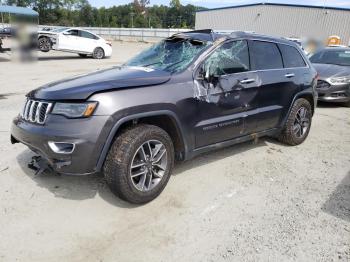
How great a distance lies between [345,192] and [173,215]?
2132 mm

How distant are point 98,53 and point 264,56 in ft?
52.1

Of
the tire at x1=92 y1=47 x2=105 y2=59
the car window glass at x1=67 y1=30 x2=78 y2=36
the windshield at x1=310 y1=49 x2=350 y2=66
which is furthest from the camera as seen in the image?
the tire at x1=92 y1=47 x2=105 y2=59

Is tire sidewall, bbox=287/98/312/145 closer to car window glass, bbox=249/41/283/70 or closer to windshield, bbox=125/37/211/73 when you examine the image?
car window glass, bbox=249/41/283/70

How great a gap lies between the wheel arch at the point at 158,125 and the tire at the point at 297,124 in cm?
221

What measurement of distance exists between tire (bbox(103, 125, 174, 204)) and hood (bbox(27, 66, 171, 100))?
1.54 feet

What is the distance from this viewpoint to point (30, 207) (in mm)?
3512

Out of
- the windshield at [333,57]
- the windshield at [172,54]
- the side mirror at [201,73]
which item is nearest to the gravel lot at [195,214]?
the side mirror at [201,73]

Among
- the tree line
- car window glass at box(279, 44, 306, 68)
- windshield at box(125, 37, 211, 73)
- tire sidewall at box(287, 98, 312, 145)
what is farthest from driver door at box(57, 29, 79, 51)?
the tree line

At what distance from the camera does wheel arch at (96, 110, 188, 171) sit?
11.0 ft

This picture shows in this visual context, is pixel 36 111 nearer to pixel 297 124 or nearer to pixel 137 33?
pixel 297 124

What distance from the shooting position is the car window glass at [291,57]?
534 cm

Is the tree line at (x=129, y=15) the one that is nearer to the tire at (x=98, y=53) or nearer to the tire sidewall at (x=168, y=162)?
the tire at (x=98, y=53)

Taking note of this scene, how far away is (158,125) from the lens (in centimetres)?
386

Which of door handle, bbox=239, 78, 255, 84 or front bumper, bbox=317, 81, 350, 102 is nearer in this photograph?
door handle, bbox=239, 78, 255, 84
